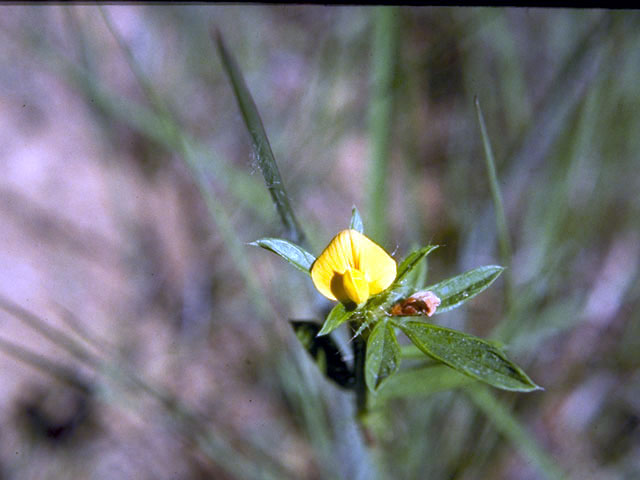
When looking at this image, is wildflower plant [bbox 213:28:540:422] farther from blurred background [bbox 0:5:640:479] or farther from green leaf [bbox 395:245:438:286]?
blurred background [bbox 0:5:640:479]

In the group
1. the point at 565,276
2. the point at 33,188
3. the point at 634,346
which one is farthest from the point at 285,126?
the point at 634,346

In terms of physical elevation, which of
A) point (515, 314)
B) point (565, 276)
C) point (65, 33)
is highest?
point (65, 33)

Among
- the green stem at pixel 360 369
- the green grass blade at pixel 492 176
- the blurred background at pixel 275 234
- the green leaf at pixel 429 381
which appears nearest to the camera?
the green stem at pixel 360 369

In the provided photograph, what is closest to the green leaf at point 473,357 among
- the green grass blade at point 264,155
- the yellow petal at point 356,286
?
the yellow petal at point 356,286

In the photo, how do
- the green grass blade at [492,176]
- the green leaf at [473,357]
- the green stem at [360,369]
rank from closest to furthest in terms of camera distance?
the green leaf at [473,357], the green stem at [360,369], the green grass blade at [492,176]

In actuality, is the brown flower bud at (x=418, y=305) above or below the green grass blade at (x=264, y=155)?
below

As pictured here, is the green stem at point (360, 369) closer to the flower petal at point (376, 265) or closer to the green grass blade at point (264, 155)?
the flower petal at point (376, 265)

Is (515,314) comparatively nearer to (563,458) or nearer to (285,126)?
(563,458)

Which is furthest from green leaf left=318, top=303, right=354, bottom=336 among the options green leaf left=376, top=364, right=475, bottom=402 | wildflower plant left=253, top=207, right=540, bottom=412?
green leaf left=376, top=364, right=475, bottom=402
